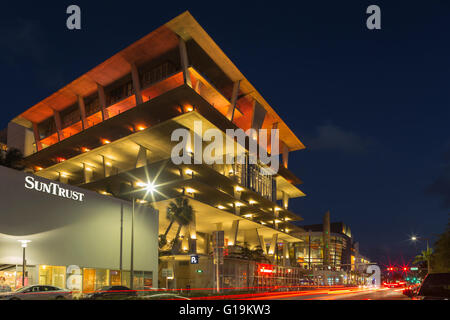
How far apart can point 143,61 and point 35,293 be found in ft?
148

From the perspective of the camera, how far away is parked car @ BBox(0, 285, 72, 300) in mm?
25153

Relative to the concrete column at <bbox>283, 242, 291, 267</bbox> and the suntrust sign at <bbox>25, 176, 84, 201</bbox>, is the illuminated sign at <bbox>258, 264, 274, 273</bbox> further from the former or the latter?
the suntrust sign at <bbox>25, 176, 84, 201</bbox>

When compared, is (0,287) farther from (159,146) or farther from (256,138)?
(256,138)

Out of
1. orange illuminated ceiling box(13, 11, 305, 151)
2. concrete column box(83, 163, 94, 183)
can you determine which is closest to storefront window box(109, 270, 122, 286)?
orange illuminated ceiling box(13, 11, 305, 151)

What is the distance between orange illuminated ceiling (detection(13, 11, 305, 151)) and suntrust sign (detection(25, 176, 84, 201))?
1217 inches

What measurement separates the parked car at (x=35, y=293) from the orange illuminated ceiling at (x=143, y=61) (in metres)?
39.8

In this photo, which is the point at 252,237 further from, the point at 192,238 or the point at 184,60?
the point at 184,60

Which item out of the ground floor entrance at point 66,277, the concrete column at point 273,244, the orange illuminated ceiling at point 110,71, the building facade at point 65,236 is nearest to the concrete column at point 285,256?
the concrete column at point 273,244

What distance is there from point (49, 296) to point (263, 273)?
5008 centimetres

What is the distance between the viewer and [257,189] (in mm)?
80500

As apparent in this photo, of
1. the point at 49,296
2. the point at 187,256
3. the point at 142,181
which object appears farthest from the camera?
the point at 142,181

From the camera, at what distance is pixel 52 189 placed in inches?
1331

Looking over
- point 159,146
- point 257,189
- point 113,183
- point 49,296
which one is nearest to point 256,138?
point 257,189
